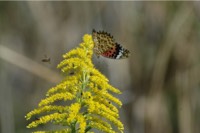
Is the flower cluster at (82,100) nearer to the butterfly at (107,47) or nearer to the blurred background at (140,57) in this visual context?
the butterfly at (107,47)

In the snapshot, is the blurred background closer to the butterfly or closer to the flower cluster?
the butterfly

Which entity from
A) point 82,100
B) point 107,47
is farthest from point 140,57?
point 82,100

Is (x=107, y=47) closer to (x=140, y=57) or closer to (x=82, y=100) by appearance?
(x=82, y=100)

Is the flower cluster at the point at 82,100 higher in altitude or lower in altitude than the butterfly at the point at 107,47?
lower

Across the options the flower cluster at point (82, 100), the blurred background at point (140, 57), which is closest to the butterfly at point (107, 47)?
the flower cluster at point (82, 100)

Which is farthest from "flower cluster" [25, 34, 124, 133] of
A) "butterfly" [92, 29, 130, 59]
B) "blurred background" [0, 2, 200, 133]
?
"blurred background" [0, 2, 200, 133]

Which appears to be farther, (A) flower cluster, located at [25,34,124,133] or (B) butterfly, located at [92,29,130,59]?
(B) butterfly, located at [92,29,130,59]

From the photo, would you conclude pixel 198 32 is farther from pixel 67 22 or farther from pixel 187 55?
pixel 67 22
